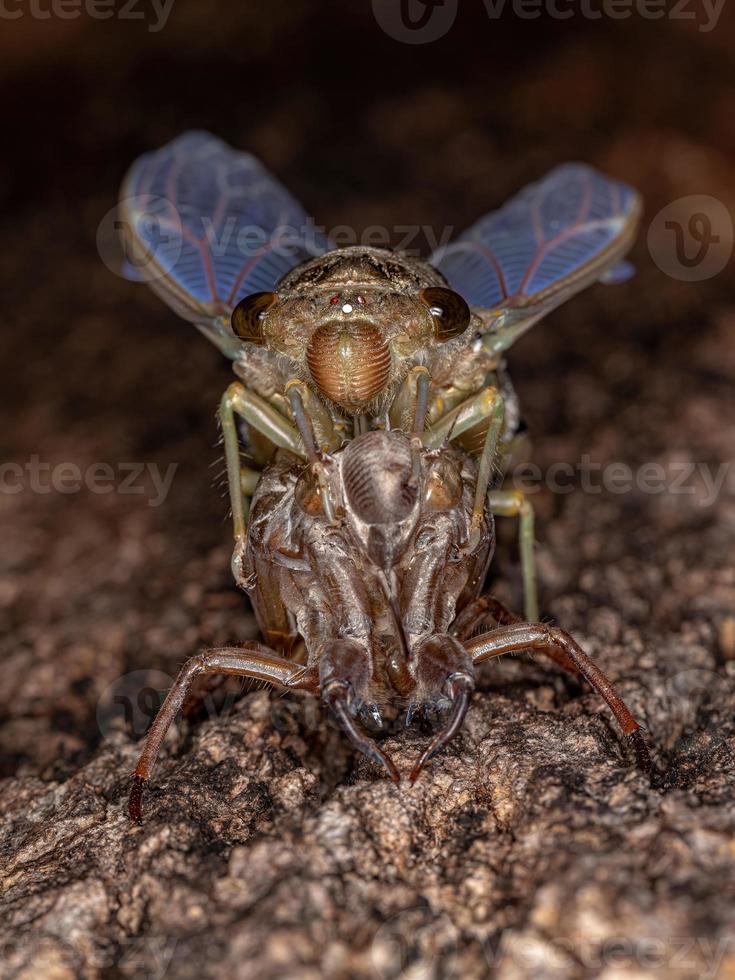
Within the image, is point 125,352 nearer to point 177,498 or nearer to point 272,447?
point 177,498

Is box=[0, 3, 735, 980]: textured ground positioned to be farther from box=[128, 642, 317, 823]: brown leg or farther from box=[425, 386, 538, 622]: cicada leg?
box=[425, 386, 538, 622]: cicada leg

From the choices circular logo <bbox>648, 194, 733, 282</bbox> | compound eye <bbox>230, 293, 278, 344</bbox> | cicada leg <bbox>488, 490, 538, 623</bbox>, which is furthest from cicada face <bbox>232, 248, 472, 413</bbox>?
circular logo <bbox>648, 194, 733, 282</bbox>

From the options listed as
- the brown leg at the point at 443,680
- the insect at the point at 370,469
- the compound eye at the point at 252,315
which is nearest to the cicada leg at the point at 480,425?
the insect at the point at 370,469

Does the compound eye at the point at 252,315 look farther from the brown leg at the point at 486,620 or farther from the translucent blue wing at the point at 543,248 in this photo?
the brown leg at the point at 486,620

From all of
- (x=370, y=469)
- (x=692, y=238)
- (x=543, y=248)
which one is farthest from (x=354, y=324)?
(x=692, y=238)

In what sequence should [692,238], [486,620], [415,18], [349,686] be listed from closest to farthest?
[349,686], [486,620], [692,238], [415,18]

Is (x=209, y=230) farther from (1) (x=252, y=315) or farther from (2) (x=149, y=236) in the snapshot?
(1) (x=252, y=315)

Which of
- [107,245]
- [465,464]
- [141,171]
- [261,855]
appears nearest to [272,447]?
[465,464]
